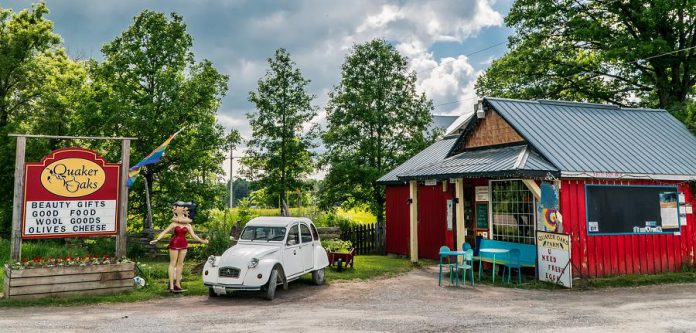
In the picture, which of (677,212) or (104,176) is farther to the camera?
(677,212)

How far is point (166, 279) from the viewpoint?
1245 cm

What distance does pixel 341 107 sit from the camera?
23922 mm

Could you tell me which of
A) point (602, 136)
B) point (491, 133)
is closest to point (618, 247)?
point (602, 136)

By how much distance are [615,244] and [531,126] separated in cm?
396

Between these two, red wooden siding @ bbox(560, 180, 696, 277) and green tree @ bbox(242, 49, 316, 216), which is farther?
green tree @ bbox(242, 49, 316, 216)

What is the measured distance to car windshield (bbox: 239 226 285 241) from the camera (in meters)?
11.3

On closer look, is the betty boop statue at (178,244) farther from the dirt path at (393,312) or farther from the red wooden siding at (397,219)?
the red wooden siding at (397,219)

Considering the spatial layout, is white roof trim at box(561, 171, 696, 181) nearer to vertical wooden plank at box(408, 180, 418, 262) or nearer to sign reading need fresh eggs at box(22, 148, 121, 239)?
vertical wooden plank at box(408, 180, 418, 262)

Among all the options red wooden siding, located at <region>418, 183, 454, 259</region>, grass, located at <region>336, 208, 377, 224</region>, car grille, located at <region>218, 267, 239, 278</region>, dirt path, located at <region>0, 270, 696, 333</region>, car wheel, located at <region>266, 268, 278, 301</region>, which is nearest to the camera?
dirt path, located at <region>0, 270, 696, 333</region>

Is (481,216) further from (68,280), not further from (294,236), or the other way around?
(68,280)

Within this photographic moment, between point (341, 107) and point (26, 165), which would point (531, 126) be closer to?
point (341, 107)

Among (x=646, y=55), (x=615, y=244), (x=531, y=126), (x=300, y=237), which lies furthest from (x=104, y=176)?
(x=646, y=55)

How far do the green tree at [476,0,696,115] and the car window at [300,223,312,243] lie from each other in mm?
18083

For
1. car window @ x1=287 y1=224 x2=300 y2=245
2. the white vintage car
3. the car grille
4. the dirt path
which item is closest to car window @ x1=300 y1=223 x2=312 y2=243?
the white vintage car
